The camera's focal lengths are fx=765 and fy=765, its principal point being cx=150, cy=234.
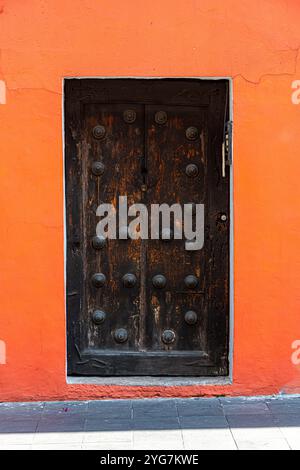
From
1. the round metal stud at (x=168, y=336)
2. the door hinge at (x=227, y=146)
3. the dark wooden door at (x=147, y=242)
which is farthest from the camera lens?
the round metal stud at (x=168, y=336)

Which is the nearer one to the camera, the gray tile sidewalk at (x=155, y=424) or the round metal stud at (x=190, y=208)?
the gray tile sidewalk at (x=155, y=424)

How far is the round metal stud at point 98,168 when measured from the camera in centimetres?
551

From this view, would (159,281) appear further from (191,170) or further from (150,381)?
(191,170)

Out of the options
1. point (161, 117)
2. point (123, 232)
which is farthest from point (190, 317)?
point (161, 117)

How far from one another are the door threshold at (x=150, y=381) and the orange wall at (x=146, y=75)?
60mm

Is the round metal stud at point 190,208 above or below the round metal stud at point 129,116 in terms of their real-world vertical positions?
below

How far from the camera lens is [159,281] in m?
5.57

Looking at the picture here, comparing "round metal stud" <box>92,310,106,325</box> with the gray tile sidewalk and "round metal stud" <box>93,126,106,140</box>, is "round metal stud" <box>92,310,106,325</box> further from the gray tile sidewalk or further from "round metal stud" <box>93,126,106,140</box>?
"round metal stud" <box>93,126,106,140</box>

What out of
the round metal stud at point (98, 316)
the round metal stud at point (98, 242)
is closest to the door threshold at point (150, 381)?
the round metal stud at point (98, 316)

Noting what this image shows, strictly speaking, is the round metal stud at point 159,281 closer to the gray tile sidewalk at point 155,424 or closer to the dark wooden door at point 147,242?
the dark wooden door at point 147,242

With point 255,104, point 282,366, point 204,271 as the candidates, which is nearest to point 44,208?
point 204,271

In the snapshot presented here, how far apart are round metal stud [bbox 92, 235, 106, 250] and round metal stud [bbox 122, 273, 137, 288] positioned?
0.92 feet
